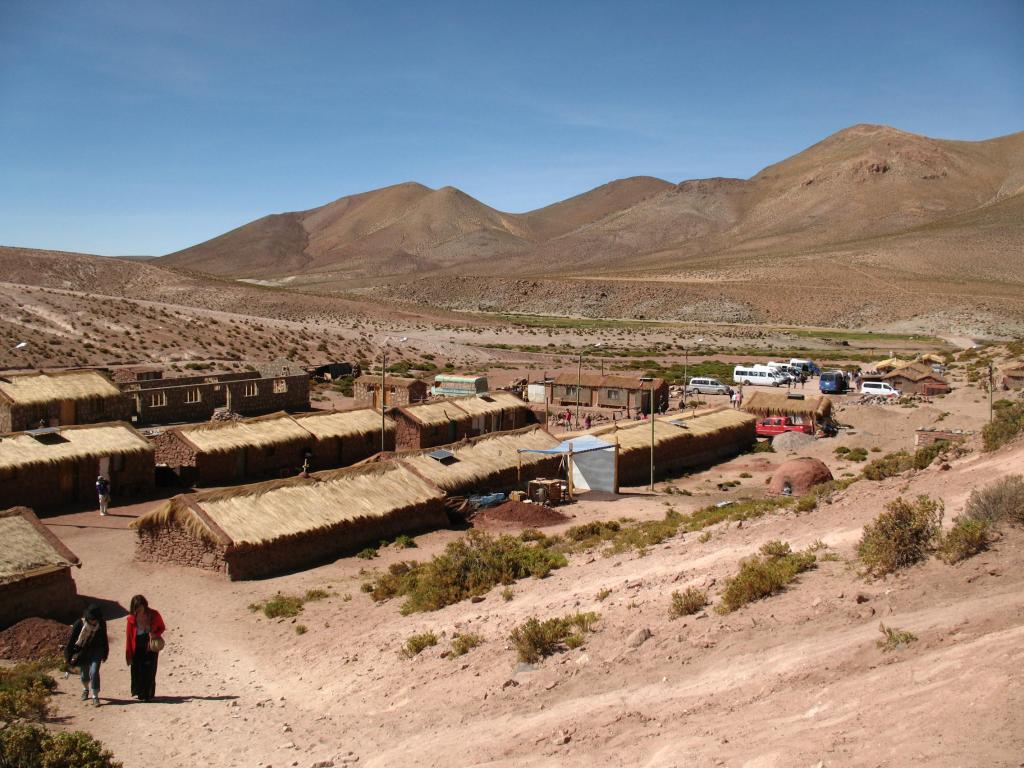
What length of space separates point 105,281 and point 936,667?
427ft

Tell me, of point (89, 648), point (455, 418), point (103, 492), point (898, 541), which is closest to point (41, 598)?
point (89, 648)

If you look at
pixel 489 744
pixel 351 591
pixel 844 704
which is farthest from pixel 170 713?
pixel 844 704

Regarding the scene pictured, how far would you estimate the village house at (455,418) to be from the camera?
102 ft

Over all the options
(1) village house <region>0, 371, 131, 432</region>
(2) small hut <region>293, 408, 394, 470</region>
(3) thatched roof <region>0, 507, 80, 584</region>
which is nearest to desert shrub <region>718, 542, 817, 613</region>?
(3) thatched roof <region>0, 507, 80, 584</region>

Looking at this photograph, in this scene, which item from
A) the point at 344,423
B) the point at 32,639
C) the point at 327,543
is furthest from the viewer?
the point at 344,423

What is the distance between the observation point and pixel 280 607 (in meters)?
15.5

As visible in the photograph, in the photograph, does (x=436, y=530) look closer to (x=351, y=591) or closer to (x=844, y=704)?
(x=351, y=591)

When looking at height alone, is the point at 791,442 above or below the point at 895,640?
below

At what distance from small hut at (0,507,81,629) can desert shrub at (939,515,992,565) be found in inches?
515

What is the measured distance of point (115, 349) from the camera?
6325 cm

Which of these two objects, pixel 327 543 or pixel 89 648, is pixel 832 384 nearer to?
pixel 327 543

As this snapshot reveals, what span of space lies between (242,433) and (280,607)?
1264 centimetres

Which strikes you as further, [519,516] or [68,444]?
[68,444]

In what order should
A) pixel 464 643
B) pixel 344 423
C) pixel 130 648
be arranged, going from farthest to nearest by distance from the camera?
pixel 344 423, pixel 464 643, pixel 130 648
